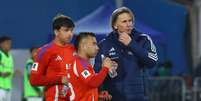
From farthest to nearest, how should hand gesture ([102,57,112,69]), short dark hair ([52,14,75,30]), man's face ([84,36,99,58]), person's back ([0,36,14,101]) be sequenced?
person's back ([0,36,14,101]), short dark hair ([52,14,75,30]), man's face ([84,36,99,58]), hand gesture ([102,57,112,69])

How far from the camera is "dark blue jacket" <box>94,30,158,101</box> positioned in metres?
8.49

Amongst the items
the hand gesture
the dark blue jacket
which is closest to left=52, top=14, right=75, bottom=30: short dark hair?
the dark blue jacket

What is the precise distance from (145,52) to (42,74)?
121cm

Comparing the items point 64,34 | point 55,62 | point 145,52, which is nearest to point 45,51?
point 55,62

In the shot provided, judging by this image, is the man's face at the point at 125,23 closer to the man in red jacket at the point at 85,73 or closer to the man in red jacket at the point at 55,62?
the man in red jacket at the point at 85,73

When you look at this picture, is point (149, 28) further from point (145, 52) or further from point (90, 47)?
point (145, 52)

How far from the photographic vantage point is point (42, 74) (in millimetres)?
8906

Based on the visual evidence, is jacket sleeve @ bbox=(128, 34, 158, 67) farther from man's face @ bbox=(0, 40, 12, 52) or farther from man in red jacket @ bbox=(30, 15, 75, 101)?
man's face @ bbox=(0, 40, 12, 52)

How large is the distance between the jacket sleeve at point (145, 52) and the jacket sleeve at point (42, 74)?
932 mm

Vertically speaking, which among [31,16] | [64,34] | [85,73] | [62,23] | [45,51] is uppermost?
[31,16]

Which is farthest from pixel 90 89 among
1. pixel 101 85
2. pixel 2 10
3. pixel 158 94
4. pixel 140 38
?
pixel 2 10

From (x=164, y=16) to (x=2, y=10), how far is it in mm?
4899

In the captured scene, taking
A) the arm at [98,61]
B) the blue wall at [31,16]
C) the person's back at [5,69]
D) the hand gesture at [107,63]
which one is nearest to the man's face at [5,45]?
the person's back at [5,69]

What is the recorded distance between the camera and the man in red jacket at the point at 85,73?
839 centimetres
